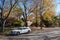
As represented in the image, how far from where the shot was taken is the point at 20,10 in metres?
45.5

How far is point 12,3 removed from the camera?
122ft

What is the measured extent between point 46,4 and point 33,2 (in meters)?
6.06

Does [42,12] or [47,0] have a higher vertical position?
[47,0]

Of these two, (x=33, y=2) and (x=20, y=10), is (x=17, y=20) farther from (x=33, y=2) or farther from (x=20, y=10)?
(x=33, y=2)

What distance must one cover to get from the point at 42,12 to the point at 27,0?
1002 centimetres

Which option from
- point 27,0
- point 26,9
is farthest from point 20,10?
point 27,0

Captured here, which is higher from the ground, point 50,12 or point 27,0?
point 27,0

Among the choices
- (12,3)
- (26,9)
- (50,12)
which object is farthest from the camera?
(50,12)

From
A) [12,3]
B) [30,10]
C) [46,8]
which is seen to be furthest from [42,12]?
[12,3]

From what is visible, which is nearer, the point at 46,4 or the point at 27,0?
→ the point at 27,0

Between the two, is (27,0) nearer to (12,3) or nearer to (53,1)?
(12,3)

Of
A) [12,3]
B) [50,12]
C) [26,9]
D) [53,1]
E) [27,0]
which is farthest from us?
[50,12]

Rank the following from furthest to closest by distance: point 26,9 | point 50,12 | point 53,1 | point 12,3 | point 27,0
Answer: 1. point 50,12
2. point 53,1
3. point 26,9
4. point 27,0
5. point 12,3

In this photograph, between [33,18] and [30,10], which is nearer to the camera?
[30,10]
